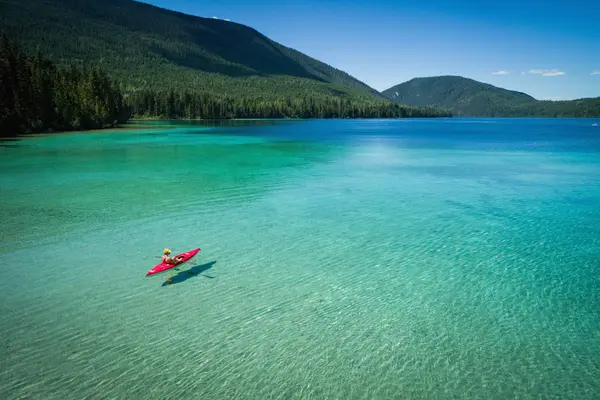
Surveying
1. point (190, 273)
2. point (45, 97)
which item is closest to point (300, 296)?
point (190, 273)

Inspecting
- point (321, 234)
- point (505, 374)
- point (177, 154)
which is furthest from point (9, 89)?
point (505, 374)

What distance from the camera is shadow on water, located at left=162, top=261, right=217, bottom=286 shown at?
15916 millimetres

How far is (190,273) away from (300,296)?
5200 millimetres

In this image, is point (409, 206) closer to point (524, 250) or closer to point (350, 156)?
point (524, 250)

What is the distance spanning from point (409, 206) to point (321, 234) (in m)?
9.86

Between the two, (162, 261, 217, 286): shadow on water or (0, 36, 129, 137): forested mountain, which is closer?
(162, 261, 217, 286): shadow on water

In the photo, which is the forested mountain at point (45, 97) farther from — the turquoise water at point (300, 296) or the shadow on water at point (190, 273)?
the shadow on water at point (190, 273)

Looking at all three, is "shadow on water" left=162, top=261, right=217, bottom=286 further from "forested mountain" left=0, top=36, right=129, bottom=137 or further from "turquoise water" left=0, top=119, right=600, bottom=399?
"forested mountain" left=0, top=36, right=129, bottom=137

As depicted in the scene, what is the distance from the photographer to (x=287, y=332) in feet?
39.9

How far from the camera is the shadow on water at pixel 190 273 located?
15916mm

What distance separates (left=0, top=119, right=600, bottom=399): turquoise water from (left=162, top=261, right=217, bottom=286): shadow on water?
5.8 inches

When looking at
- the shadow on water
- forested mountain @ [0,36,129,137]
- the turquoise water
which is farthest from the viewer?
forested mountain @ [0,36,129,137]

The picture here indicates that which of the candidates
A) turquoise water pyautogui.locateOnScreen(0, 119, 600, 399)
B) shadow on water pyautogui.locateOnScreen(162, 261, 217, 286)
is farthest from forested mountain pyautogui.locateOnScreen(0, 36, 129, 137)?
shadow on water pyautogui.locateOnScreen(162, 261, 217, 286)

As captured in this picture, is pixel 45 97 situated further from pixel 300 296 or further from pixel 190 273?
pixel 300 296
